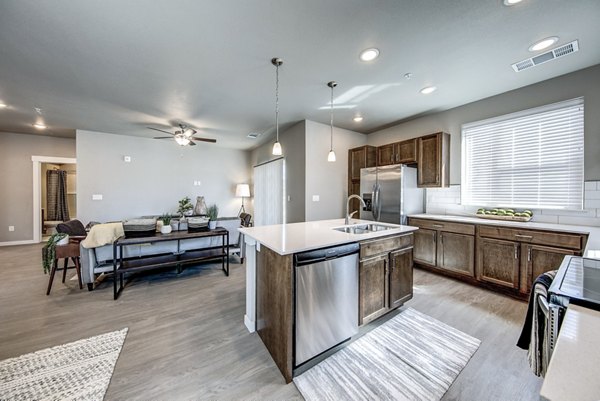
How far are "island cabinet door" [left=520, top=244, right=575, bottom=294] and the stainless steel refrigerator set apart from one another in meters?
1.48

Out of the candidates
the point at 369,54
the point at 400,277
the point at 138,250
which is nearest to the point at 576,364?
the point at 400,277

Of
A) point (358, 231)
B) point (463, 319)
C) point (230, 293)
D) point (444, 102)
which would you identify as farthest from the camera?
point (444, 102)

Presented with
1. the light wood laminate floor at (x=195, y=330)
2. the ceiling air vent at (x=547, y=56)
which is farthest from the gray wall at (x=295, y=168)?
the ceiling air vent at (x=547, y=56)

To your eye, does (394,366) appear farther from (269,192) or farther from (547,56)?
(269,192)

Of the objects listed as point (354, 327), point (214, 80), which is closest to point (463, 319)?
point (354, 327)

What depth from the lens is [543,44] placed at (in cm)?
214

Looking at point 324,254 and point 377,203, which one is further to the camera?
point 377,203

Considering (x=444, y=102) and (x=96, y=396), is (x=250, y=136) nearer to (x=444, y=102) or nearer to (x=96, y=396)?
(x=444, y=102)

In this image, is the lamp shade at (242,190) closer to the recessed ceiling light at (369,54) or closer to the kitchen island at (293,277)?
the kitchen island at (293,277)

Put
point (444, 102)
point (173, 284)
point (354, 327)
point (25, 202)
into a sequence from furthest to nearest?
point (25, 202) → point (444, 102) → point (173, 284) → point (354, 327)

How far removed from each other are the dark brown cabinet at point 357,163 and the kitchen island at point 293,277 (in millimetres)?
2238

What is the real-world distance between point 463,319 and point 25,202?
358 inches

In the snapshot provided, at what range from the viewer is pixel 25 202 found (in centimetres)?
539

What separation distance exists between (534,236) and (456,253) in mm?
866
